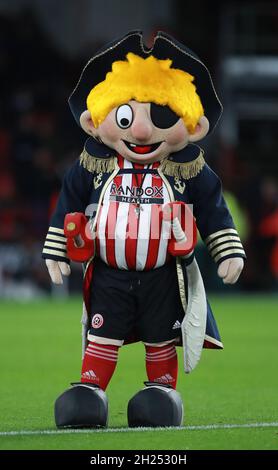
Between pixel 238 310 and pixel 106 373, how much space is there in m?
9.32

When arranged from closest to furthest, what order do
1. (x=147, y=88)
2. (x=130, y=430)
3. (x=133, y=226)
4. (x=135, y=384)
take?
(x=130, y=430) < (x=133, y=226) < (x=147, y=88) < (x=135, y=384)

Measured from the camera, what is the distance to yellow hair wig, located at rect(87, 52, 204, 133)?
20.4 feet

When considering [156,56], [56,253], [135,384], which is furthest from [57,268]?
[135,384]

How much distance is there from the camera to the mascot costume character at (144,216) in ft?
20.1

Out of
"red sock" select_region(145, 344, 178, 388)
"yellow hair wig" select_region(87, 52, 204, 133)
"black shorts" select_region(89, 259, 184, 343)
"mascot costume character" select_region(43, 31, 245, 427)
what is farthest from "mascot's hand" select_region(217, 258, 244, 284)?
"yellow hair wig" select_region(87, 52, 204, 133)

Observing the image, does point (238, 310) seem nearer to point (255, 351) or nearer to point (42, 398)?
point (255, 351)

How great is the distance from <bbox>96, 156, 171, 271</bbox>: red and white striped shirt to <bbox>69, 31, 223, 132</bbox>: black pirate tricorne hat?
0.49 metres

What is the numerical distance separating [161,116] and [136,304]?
90cm

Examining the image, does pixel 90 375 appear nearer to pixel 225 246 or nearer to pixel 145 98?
pixel 225 246

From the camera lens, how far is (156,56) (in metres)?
6.29

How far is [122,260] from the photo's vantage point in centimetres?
616

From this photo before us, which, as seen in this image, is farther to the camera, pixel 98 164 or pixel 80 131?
pixel 80 131

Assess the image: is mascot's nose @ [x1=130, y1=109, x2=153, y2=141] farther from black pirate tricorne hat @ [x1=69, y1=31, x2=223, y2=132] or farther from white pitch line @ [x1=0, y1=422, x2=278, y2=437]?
white pitch line @ [x1=0, y1=422, x2=278, y2=437]

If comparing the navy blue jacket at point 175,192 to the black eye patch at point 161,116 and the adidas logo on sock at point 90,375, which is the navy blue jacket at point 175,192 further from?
the adidas logo on sock at point 90,375
